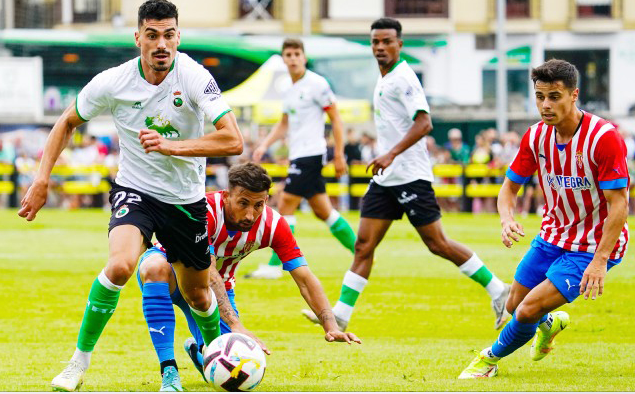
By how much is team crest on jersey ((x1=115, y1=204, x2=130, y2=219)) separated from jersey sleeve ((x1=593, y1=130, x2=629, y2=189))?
291 cm

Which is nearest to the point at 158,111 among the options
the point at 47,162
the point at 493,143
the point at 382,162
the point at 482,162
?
the point at 47,162

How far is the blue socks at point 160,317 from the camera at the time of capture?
731 centimetres

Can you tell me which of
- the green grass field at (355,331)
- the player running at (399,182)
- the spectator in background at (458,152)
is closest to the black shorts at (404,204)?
the player running at (399,182)

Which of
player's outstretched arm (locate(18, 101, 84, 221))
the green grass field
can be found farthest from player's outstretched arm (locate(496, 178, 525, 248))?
player's outstretched arm (locate(18, 101, 84, 221))

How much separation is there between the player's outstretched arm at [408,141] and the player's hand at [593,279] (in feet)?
10.0

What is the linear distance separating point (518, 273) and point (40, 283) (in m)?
7.03

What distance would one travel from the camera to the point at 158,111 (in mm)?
7352

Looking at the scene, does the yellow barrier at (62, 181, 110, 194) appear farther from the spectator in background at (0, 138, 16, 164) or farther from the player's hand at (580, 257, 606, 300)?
the player's hand at (580, 257, 606, 300)

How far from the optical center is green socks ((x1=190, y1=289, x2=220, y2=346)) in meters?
7.56

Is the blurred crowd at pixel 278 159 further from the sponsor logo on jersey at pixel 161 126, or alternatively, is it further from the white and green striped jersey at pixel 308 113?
the sponsor logo on jersey at pixel 161 126

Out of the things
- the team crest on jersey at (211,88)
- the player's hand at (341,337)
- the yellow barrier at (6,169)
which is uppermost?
the team crest on jersey at (211,88)

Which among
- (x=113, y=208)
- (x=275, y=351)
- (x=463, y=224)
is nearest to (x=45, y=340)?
(x=275, y=351)

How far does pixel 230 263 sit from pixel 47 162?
1.50 meters

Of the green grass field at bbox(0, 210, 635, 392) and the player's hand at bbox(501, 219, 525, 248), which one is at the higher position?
the player's hand at bbox(501, 219, 525, 248)
